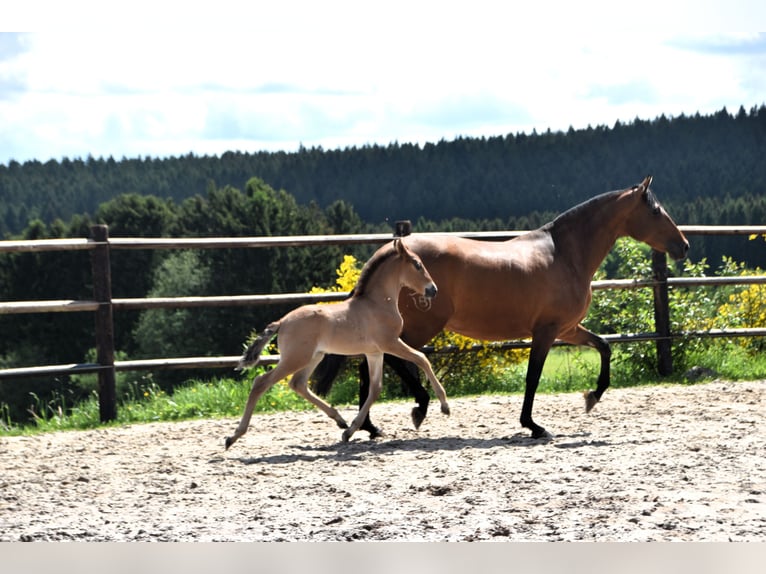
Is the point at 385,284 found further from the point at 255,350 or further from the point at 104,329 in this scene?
the point at 104,329

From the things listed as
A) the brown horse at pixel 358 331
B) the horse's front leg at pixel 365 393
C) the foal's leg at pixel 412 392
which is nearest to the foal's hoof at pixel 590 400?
the foal's leg at pixel 412 392

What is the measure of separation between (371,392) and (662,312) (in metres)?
5.03

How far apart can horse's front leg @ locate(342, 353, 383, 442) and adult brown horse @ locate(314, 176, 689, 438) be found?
262 millimetres

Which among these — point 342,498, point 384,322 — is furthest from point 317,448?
point 342,498

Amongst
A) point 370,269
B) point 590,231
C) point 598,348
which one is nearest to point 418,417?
point 370,269

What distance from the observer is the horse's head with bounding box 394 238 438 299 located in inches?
276

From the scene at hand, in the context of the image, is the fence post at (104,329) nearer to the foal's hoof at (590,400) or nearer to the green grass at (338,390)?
the green grass at (338,390)

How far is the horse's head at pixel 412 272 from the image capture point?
7020 mm

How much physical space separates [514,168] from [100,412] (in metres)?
73.6

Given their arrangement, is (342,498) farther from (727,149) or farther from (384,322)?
(727,149)

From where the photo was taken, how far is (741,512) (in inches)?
185

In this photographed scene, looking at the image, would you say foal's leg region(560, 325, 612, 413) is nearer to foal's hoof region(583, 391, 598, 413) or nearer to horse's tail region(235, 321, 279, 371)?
foal's hoof region(583, 391, 598, 413)

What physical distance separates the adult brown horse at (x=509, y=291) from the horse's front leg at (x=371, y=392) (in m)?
0.26

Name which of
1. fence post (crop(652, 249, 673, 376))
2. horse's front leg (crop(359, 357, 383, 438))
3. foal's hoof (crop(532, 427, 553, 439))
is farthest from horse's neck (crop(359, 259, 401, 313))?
fence post (crop(652, 249, 673, 376))
